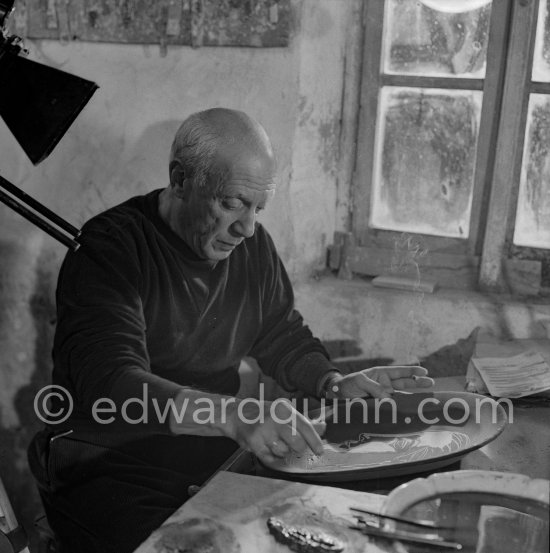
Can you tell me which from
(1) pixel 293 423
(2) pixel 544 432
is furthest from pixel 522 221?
(1) pixel 293 423

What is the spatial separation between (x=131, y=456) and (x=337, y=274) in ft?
2.63

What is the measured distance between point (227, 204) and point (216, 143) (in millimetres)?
136

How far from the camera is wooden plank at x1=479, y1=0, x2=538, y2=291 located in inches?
77.7

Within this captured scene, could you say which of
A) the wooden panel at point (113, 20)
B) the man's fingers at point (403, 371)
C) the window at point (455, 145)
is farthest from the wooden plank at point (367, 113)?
the man's fingers at point (403, 371)

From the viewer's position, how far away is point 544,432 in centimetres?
161

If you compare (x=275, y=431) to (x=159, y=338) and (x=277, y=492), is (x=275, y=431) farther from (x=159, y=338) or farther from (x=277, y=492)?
(x=159, y=338)

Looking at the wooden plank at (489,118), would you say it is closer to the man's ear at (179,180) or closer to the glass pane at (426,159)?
the glass pane at (426,159)

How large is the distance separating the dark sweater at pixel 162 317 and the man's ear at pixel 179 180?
0.29 ft

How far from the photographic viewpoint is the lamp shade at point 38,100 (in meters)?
1.53

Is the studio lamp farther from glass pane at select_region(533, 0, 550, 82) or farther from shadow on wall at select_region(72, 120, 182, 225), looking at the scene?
glass pane at select_region(533, 0, 550, 82)

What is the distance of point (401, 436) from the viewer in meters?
1.52

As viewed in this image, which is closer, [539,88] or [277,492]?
[277,492]

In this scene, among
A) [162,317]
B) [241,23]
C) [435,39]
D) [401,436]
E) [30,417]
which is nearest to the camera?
[401,436]

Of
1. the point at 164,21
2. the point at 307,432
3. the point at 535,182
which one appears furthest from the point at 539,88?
the point at 307,432
